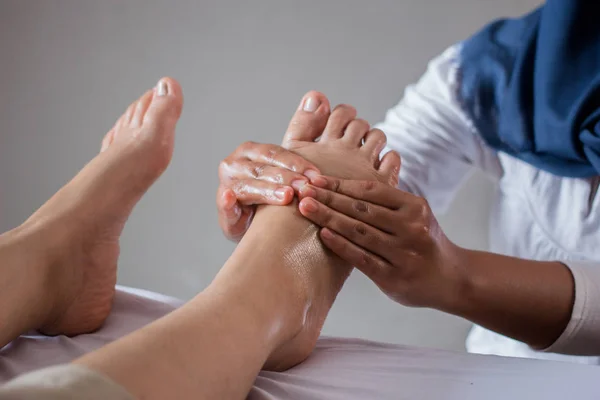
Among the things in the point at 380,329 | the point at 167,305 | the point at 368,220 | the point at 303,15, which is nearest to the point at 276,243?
the point at 368,220

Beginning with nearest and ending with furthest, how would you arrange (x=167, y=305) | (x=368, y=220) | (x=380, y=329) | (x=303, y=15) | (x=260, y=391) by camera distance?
(x=260, y=391), (x=368, y=220), (x=167, y=305), (x=303, y=15), (x=380, y=329)

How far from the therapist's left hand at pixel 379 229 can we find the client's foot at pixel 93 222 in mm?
295

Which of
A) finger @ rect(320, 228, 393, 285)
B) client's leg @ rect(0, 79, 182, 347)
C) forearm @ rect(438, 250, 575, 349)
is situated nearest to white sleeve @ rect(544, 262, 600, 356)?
forearm @ rect(438, 250, 575, 349)

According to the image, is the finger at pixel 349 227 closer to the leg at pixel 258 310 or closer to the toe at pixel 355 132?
the leg at pixel 258 310

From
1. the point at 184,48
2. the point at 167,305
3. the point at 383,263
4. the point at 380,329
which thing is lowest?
the point at 380,329

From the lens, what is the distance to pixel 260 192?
2.33ft

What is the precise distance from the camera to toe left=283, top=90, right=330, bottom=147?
32.6 inches

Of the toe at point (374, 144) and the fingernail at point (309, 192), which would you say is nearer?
the fingernail at point (309, 192)

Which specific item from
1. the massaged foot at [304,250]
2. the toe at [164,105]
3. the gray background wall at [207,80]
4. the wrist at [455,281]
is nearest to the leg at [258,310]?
the massaged foot at [304,250]

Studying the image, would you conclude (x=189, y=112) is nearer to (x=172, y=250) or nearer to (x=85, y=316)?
(x=172, y=250)

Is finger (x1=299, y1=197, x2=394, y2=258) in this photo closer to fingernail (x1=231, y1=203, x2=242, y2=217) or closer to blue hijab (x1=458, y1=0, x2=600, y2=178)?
fingernail (x1=231, y1=203, x2=242, y2=217)

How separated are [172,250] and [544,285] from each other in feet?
3.65

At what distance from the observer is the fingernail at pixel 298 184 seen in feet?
2.27

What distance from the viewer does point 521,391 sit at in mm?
583
